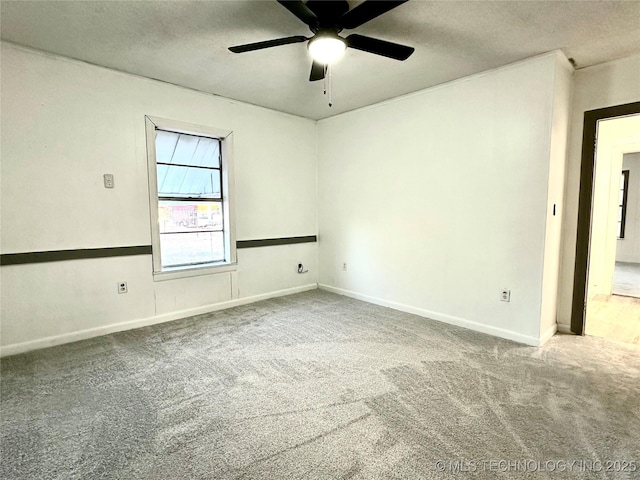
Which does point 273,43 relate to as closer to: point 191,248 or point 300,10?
point 300,10

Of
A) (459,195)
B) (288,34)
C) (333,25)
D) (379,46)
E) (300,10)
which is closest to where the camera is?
(300,10)

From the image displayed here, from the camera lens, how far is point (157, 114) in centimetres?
349

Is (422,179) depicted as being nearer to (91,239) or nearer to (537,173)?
(537,173)

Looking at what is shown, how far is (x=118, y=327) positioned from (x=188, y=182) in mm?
1710

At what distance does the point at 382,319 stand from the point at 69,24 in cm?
369

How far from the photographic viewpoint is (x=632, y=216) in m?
7.29

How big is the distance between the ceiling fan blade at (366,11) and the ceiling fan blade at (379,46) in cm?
11

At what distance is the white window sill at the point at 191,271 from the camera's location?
11.8 feet

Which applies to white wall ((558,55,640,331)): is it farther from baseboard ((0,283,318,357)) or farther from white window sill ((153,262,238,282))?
white window sill ((153,262,238,282))

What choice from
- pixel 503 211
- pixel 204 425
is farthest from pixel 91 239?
pixel 503 211

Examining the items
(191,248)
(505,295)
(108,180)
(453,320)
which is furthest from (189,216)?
(505,295)

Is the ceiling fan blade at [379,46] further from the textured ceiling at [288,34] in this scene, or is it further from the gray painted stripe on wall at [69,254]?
the gray painted stripe on wall at [69,254]

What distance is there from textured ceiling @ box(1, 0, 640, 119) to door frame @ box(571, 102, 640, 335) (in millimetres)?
481

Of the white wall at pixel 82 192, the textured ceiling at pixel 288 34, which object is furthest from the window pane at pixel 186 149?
the textured ceiling at pixel 288 34
